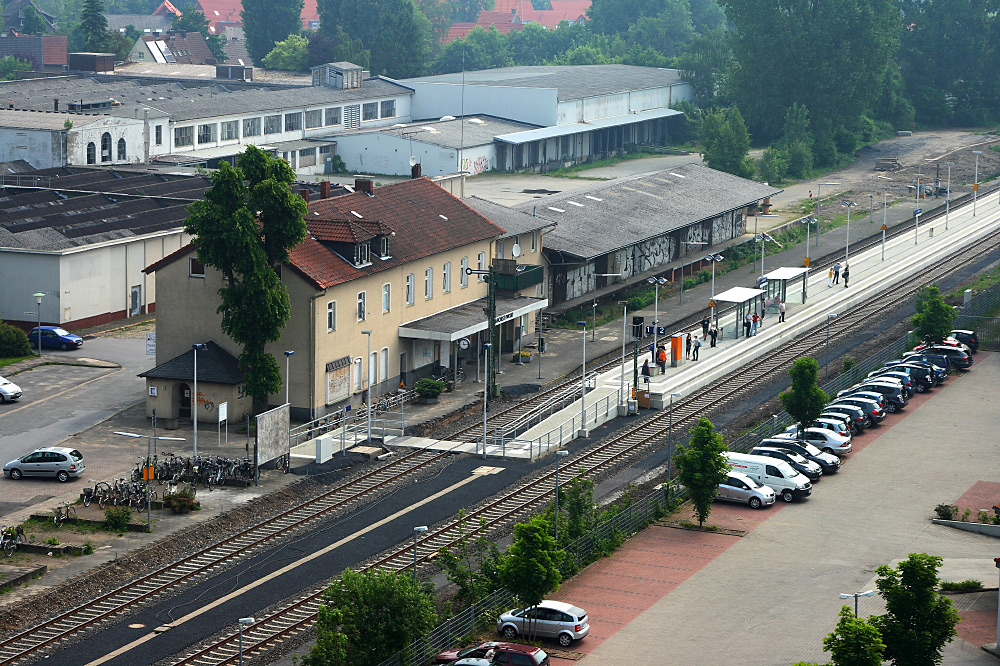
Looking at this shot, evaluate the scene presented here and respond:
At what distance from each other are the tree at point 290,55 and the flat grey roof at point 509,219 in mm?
109879

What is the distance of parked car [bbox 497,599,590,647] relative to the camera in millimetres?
41344

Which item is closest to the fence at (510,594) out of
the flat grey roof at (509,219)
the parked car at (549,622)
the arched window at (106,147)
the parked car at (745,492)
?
the parked car at (549,622)

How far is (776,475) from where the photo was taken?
5612 centimetres

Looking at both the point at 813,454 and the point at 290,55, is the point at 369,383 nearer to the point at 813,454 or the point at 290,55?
the point at 813,454

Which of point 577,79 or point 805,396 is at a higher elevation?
point 577,79

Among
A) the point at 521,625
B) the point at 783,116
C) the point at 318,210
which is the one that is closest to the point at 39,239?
the point at 318,210

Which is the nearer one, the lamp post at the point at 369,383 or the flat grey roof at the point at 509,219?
the lamp post at the point at 369,383

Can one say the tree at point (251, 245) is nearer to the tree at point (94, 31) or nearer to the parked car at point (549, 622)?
the parked car at point (549, 622)

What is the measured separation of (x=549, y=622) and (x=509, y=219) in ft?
151

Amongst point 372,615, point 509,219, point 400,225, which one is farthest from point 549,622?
point 509,219

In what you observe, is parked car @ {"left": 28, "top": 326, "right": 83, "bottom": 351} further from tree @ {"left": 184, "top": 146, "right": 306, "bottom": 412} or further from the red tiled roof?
tree @ {"left": 184, "top": 146, "right": 306, "bottom": 412}

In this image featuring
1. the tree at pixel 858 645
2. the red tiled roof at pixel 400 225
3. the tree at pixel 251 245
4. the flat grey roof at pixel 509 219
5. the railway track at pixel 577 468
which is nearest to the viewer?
the tree at pixel 858 645

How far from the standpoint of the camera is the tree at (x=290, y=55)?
634ft

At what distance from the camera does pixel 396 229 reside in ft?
239
